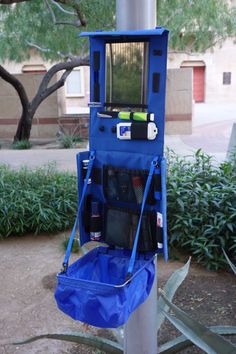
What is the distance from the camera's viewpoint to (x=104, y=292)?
1.67m

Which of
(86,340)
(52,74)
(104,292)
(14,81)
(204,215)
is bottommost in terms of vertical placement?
(86,340)

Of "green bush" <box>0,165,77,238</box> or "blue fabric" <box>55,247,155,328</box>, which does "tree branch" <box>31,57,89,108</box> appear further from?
"blue fabric" <box>55,247,155,328</box>

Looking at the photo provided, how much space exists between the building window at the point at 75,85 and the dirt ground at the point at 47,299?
25975 mm

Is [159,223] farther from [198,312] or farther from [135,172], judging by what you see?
[198,312]

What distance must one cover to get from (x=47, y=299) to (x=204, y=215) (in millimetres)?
1653

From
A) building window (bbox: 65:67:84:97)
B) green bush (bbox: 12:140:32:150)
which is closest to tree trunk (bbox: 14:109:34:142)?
green bush (bbox: 12:140:32:150)

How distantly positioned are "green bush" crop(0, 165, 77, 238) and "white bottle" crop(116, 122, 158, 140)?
10.2 ft

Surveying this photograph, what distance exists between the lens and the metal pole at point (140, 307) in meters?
1.98

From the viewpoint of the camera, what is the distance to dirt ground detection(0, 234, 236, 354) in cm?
307

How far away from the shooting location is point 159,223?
1927 millimetres

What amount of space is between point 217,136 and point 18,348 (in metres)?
11.5

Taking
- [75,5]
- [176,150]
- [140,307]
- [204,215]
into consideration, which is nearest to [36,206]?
[204,215]

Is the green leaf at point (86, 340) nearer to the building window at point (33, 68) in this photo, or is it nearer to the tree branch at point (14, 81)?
the tree branch at point (14, 81)

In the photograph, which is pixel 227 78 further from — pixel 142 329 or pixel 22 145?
pixel 142 329
